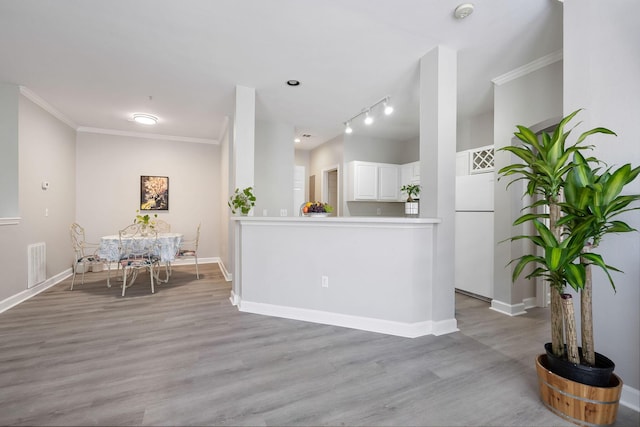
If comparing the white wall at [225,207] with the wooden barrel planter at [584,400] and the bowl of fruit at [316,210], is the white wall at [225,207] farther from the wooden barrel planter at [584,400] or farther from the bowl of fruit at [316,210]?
the wooden barrel planter at [584,400]

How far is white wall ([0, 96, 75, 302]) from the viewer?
11.9ft

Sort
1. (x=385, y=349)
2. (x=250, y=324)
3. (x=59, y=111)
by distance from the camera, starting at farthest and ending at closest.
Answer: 1. (x=59, y=111)
2. (x=250, y=324)
3. (x=385, y=349)

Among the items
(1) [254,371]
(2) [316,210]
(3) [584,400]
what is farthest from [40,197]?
(3) [584,400]

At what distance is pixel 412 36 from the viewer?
104 inches

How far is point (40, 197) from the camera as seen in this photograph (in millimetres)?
4219

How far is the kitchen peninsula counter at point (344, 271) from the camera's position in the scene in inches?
108

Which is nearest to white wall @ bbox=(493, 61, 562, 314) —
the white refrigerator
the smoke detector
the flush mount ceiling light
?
the white refrigerator

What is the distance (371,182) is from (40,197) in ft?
17.8

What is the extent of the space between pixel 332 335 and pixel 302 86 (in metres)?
3.01

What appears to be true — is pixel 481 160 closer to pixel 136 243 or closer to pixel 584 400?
pixel 584 400

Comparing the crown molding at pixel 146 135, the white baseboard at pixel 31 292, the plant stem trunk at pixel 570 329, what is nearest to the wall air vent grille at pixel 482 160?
the plant stem trunk at pixel 570 329

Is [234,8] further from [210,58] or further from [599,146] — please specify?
[599,146]

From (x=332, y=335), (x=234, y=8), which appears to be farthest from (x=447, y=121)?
(x=332, y=335)

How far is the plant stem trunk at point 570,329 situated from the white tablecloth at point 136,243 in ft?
15.6
